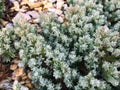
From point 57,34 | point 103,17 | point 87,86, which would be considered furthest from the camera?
point 103,17

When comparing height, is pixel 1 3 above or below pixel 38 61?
above

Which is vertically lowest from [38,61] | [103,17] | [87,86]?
[87,86]

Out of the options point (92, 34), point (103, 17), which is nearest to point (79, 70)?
point (92, 34)

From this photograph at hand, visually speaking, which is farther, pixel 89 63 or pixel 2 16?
pixel 2 16

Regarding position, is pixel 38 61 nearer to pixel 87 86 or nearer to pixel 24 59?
pixel 24 59

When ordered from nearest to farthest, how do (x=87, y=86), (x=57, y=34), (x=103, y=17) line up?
(x=87, y=86)
(x=57, y=34)
(x=103, y=17)

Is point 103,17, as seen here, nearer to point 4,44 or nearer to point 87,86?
point 87,86
